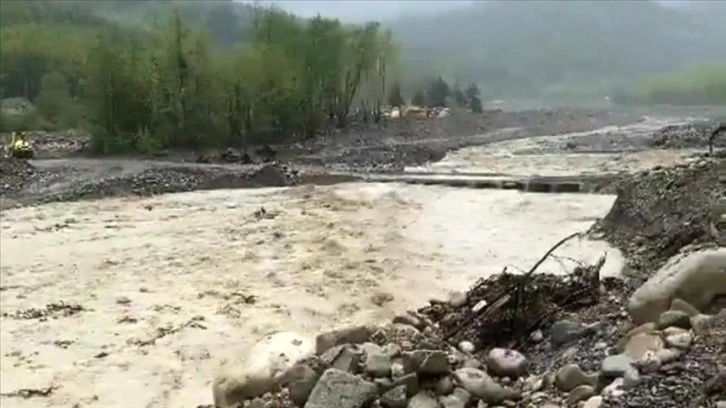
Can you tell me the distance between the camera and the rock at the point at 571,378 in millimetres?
5392

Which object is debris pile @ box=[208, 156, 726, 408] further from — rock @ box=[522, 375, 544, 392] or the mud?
the mud

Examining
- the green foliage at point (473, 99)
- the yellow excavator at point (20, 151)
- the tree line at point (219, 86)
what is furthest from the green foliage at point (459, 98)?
the yellow excavator at point (20, 151)

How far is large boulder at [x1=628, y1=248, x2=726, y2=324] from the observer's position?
6.38 metres

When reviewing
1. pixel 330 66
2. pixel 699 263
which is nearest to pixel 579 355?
pixel 699 263

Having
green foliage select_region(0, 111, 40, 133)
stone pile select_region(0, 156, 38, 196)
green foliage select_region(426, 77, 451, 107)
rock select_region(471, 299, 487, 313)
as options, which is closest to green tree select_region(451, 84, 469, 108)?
green foliage select_region(426, 77, 451, 107)

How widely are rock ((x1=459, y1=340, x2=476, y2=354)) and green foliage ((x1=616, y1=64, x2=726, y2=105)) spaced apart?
9016 millimetres

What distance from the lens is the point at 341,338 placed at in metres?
7.01

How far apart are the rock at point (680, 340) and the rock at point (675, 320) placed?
24cm

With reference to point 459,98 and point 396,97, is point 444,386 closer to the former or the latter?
point 396,97

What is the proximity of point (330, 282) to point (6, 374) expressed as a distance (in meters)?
5.06

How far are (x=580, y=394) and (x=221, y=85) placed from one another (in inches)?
1338

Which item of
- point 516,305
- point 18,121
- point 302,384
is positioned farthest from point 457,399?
point 18,121

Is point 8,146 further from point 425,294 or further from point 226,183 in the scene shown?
point 425,294

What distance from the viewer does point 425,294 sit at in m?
12.2
